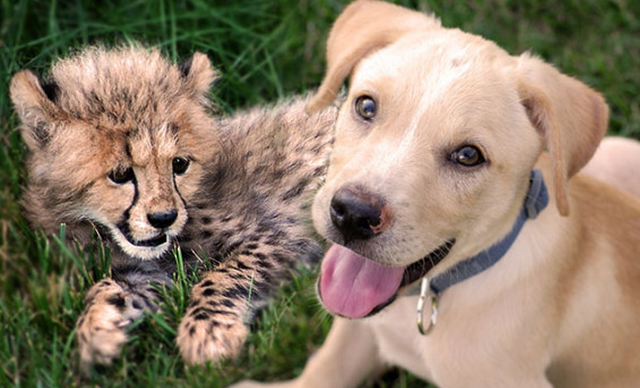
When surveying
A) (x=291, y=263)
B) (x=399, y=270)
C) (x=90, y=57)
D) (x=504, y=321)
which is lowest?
(x=504, y=321)

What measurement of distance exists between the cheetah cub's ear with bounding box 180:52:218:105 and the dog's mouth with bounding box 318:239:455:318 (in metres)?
0.89

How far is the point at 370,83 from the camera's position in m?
2.73

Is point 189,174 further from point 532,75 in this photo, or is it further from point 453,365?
point 453,365

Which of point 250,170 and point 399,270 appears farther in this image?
point 399,270

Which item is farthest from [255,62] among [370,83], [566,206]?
[566,206]

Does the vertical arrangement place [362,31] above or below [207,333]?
above

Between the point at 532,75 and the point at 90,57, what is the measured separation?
1643 mm

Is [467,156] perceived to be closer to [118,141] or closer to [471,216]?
[471,216]

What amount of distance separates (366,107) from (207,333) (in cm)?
102

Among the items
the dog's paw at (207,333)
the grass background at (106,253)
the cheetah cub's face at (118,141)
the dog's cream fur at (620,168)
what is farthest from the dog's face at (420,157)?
the dog's cream fur at (620,168)

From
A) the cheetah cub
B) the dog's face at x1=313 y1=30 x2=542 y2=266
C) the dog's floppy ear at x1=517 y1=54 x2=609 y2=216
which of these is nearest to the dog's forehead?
the dog's face at x1=313 y1=30 x2=542 y2=266

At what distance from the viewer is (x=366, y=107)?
8.93 feet

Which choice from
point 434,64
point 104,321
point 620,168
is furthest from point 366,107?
point 620,168

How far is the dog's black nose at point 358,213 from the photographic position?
2.46 metres
